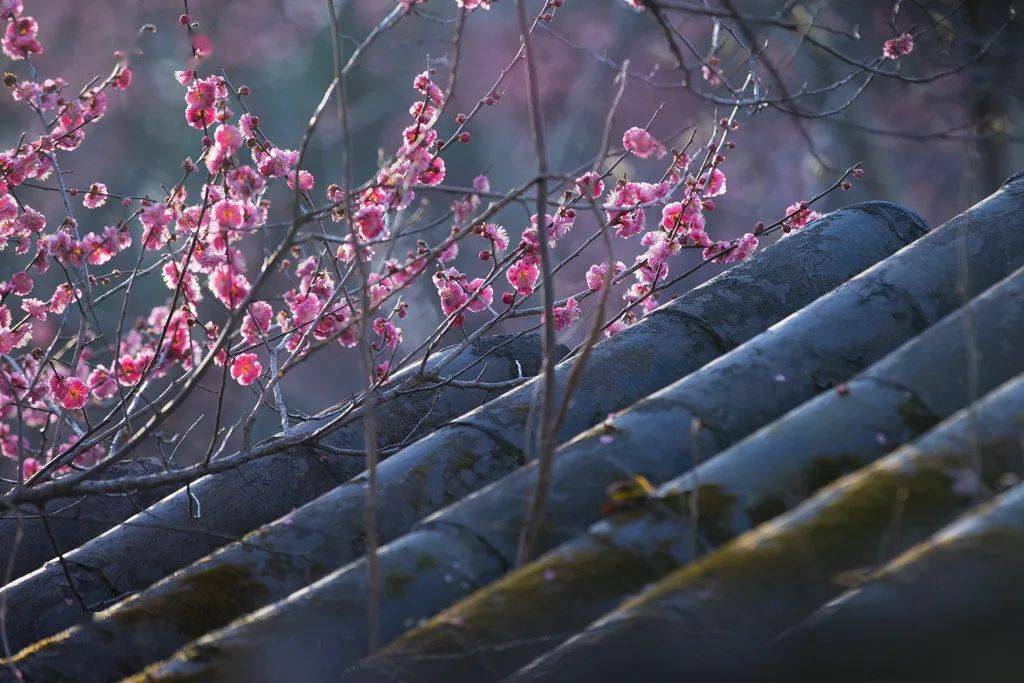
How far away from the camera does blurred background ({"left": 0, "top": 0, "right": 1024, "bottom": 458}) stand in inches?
687

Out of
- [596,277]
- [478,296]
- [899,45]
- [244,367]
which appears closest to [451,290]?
[478,296]

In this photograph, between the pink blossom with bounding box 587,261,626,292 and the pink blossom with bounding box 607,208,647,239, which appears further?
the pink blossom with bounding box 587,261,626,292

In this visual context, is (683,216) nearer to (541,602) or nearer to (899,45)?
(899,45)

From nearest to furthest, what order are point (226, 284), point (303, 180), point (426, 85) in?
point (226, 284) < point (303, 180) < point (426, 85)

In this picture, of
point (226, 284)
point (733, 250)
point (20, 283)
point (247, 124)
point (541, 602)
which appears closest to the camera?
point (541, 602)

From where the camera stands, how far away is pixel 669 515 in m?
2.54

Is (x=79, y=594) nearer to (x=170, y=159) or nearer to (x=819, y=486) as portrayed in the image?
(x=819, y=486)

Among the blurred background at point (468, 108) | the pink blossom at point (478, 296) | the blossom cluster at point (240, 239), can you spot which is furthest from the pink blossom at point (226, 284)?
the blurred background at point (468, 108)

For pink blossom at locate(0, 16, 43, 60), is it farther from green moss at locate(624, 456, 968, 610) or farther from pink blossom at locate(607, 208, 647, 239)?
green moss at locate(624, 456, 968, 610)

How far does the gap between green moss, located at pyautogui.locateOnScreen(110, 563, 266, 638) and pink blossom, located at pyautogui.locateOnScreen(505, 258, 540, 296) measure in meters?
2.08

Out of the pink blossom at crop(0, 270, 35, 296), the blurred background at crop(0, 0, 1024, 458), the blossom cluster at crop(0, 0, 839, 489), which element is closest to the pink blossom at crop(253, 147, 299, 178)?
the blossom cluster at crop(0, 0, 839, 489)

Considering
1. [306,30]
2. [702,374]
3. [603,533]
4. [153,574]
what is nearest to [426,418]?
[153,574]

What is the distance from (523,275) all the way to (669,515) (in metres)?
2.57

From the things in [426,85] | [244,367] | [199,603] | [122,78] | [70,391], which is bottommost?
[199,603]
